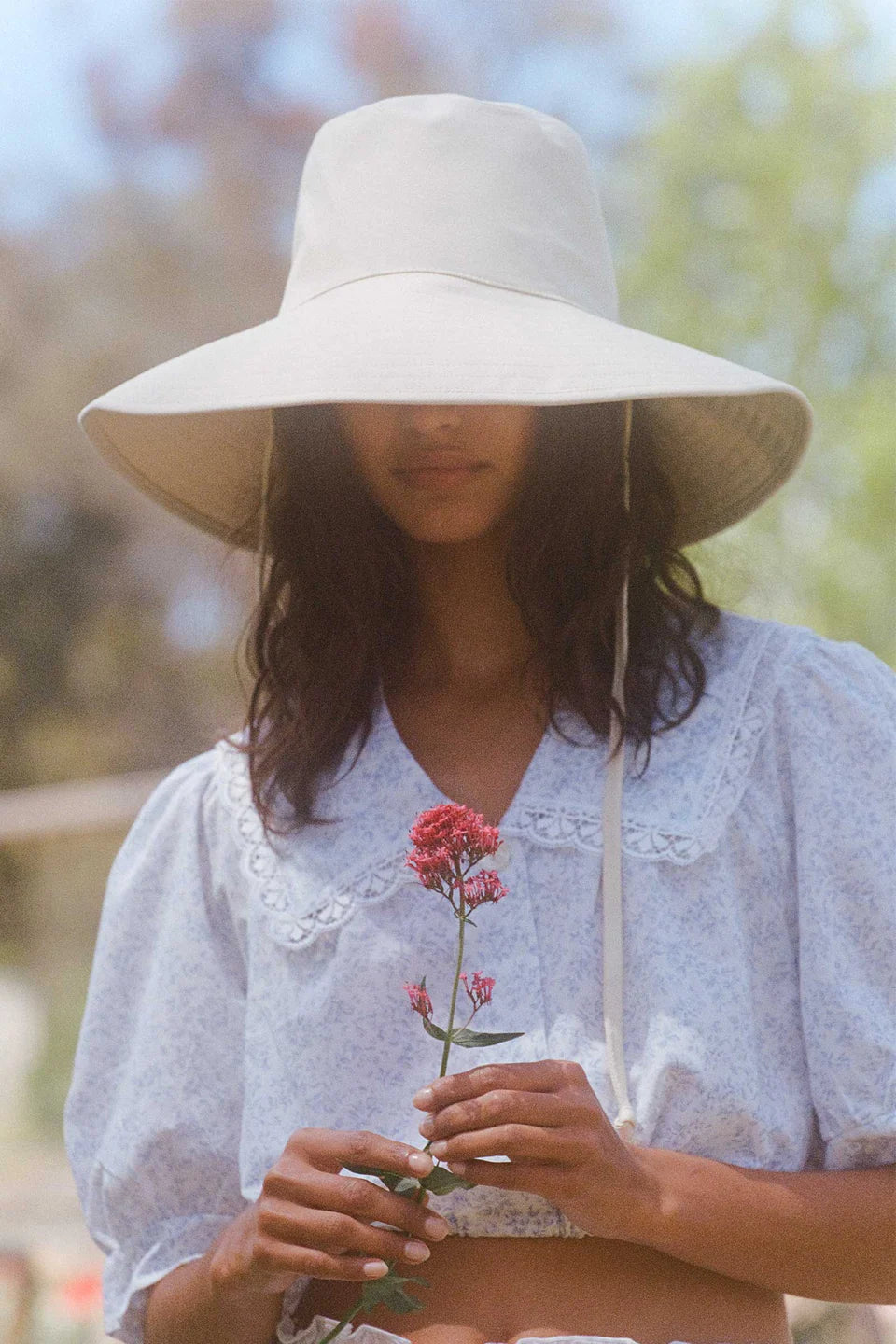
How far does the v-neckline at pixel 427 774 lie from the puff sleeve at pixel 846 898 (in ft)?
0.71

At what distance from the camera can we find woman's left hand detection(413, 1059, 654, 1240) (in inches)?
42.0

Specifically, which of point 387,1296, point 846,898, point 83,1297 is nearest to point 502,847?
point 846,898

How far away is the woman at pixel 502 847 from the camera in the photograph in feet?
4.04

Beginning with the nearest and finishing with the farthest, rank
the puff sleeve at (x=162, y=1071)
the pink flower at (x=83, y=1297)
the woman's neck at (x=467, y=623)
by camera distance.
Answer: the puff sleeve at (x=162, y=1071) < the woman's neck at (x=467, y=623) < the pink flower at (x=83, y=1297)

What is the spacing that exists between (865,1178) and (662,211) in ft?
19.5

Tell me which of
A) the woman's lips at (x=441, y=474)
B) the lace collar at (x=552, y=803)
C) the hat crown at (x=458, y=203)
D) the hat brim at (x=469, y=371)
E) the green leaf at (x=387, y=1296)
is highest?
the hat crown at (x=458, y=203)

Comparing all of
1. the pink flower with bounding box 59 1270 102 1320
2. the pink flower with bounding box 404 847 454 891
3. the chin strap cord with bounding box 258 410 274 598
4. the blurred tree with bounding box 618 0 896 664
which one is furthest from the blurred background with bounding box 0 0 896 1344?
the pink flower with bounding box 404 847 454 891

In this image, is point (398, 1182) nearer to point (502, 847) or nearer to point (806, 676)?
point (502, 847)

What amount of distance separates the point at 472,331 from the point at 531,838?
425 millimetres

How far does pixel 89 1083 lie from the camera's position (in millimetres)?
1545

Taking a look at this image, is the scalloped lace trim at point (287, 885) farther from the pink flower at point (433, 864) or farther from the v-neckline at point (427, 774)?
the pink flower at point (433, 864)

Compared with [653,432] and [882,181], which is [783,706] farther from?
[882,181]

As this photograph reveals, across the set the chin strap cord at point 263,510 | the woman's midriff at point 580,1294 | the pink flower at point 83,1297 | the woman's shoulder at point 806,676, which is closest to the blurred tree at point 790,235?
the pink flower at point 83,1297

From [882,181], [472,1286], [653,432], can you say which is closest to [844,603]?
[882,181]
